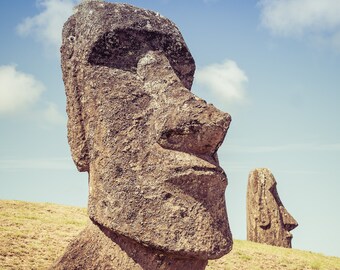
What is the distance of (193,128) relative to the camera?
4.93 meters

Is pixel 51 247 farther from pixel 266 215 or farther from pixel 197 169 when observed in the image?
pixel 197 169

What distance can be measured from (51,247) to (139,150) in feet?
29.2

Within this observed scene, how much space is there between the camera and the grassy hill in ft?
39.1

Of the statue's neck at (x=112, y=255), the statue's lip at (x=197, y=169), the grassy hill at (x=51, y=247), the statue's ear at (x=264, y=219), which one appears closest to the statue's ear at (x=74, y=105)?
the statue's neck at (x=112, y=255)

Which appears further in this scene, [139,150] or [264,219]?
[264,219]

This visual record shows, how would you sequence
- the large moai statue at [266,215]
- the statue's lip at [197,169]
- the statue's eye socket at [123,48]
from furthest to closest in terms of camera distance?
the large moai statue at [266,215], the statue's eye socket at [123,48], the statue's lip at [197,169]

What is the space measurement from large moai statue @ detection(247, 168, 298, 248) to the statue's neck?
1471cm

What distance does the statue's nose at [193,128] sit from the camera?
494cm

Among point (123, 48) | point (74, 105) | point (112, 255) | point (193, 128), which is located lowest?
point (112, 255)

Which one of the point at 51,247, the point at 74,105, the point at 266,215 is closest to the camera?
the point at 74,105

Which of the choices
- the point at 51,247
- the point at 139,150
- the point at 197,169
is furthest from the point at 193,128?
the point at 51,247

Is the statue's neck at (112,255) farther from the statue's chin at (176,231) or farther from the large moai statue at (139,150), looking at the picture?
the statue's chin at (176,231)

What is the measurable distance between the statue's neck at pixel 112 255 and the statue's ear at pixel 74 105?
723 millimetres

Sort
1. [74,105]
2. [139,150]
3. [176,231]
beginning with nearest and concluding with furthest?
1. [176,231]
2. [139,150]
3. [74,105]
